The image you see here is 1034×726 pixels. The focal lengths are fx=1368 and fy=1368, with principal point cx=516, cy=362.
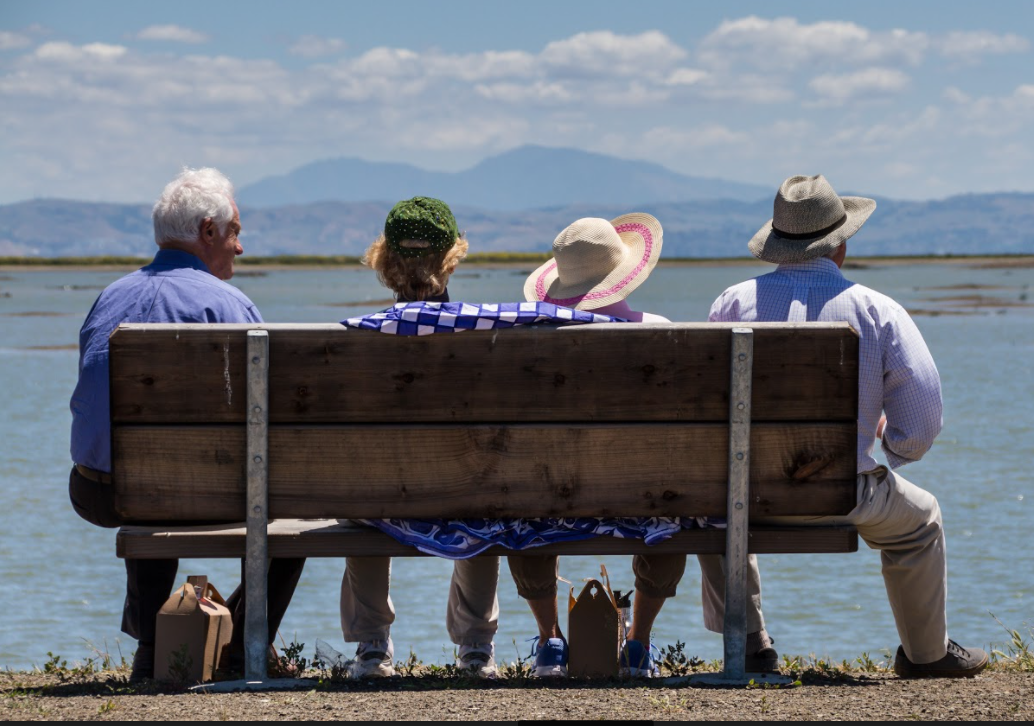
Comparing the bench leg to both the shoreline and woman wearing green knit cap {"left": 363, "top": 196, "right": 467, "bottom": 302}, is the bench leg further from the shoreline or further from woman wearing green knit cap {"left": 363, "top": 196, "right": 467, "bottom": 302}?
the shoreline

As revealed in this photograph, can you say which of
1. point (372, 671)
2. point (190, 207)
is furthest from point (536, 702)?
point (190, 207)

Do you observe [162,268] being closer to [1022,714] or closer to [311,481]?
[311,481]

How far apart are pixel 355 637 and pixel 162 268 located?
1401 millimetres

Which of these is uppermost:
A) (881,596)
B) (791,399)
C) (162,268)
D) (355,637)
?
(162,268)

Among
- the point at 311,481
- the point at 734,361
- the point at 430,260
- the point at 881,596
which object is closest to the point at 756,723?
the point at 734,361

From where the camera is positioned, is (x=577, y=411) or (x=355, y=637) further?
(x=355, y=637)

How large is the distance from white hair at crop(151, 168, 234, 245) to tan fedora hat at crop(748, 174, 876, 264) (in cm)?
185

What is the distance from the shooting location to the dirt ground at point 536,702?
11.9ft

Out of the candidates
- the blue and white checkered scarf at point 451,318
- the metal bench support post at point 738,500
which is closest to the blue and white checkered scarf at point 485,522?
the blue and white checkered scarf at point 451,318

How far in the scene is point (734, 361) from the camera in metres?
3.85

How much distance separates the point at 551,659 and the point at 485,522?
716 millimetres

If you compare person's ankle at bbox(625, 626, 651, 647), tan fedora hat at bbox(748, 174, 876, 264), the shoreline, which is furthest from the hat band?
the shoreline

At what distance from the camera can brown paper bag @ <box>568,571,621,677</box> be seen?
4.30m

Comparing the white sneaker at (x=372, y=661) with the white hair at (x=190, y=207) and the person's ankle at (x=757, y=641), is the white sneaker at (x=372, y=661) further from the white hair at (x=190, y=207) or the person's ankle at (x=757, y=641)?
the white hair at (x=190, y=207)
